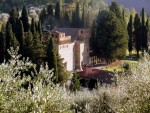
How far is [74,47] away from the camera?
32.3 m

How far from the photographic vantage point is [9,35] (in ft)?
82.0

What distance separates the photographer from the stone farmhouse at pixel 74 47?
30.2m

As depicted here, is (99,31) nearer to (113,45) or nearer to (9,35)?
(113,45)

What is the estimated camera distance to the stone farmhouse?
30219mm

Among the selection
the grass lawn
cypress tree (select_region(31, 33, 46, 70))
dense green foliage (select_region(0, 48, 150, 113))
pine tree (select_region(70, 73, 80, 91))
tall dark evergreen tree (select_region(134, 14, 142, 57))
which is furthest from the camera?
tall dark evergreen tree (select_region(134, 14, 142, 57))

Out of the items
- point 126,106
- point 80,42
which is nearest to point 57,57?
point 80,42

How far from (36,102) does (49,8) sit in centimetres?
3808

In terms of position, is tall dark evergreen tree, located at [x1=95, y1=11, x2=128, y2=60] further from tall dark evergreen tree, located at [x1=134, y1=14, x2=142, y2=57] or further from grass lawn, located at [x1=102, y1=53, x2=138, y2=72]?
tall dark evergreen tree, located at [x1=134, y1=14, x2=142, y2=57]

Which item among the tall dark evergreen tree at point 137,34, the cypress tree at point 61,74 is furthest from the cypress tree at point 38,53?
the tall dark evergreen tree at point 137,34

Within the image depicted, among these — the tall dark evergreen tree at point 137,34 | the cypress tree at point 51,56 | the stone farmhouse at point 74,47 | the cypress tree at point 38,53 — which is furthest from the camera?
the tall dark evergreen tree at point 137,34

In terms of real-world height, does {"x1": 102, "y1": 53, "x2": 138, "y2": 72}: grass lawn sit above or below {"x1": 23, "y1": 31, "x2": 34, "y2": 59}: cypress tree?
below

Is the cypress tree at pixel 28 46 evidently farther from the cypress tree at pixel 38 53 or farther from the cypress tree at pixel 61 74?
the cypress tree at pixel 61 74

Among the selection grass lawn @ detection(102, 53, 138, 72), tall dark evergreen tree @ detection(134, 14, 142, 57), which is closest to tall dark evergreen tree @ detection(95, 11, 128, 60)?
grass lawn @ detection(102, 53, 138, 72)

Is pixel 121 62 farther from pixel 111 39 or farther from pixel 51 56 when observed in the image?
pixel 51 56
